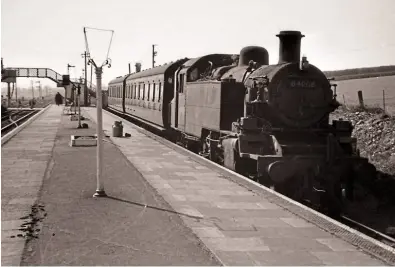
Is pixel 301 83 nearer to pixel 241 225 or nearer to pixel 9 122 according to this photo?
pixel 241 225

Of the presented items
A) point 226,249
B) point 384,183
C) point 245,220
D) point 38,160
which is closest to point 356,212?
point 384,183

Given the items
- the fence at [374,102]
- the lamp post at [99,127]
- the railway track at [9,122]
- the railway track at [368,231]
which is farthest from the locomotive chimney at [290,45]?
the railway track at [9,122]

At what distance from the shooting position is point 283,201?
27.9 feet

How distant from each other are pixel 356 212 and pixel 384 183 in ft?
9.50

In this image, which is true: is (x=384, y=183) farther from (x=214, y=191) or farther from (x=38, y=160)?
(x=38, y=160)

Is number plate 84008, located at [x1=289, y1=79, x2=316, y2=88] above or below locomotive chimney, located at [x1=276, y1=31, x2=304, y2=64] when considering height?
below

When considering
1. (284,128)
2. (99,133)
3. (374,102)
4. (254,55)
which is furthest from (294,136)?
(374,102)

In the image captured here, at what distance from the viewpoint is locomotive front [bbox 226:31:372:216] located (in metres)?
9.80

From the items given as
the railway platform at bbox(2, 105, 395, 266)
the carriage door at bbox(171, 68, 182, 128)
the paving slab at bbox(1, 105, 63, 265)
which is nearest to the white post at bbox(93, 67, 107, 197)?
the railway platform at bbox(2, 105, 395, 266)

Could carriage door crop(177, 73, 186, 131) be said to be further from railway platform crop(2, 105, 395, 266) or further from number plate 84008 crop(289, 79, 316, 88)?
number plate 84008 crop(289, 79, 316, 88)

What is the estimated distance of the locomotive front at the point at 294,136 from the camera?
Answer: 9.80 meters

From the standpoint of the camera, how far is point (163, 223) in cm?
704

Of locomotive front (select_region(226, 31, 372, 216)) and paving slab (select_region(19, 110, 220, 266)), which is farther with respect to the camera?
locomotive front (select_region(226, 31, 372, 216))

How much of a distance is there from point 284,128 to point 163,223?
4721mm
